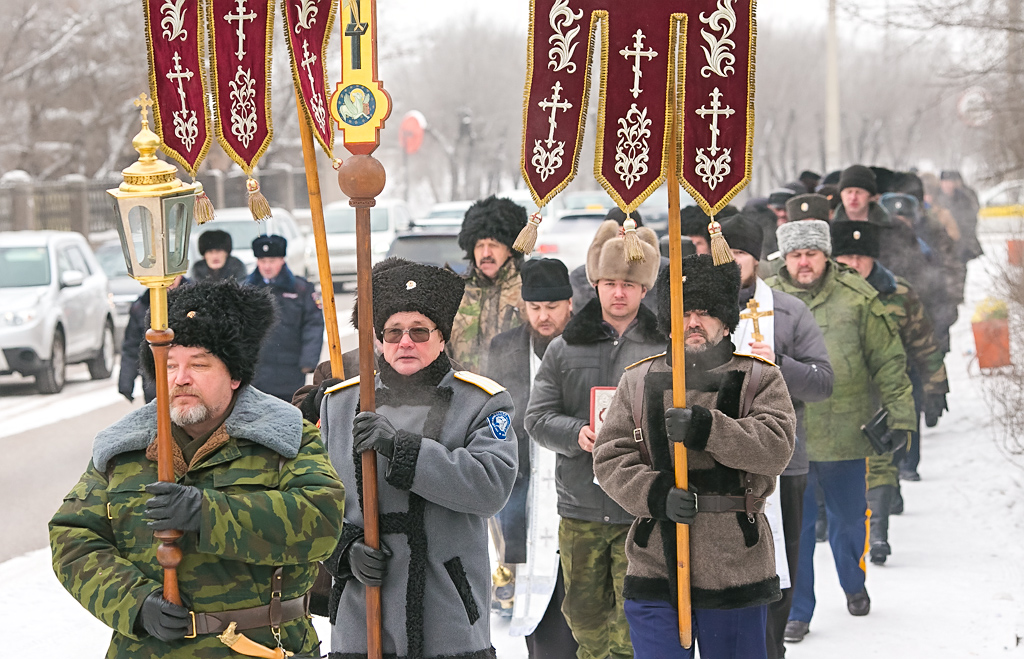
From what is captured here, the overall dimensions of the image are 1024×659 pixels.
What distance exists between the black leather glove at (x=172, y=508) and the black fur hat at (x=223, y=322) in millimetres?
436

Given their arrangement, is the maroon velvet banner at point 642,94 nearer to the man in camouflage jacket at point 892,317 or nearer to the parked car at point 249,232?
the man in camouflage jacket at point 892,317

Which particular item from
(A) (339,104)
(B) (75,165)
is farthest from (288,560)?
(B) (75,165)

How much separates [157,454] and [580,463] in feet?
8.10

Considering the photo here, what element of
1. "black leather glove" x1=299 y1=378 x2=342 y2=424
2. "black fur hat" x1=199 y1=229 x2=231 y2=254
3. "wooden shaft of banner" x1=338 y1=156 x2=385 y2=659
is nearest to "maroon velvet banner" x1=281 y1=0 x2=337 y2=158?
"wooden shaft of banner" x1=338 y1=156 x2=385 y2=659

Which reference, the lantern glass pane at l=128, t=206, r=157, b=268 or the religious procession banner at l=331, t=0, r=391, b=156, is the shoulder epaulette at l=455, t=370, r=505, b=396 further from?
the lantern glass pane at l=128, t=206, r=157, b=268

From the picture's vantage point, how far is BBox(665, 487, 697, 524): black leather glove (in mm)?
4504

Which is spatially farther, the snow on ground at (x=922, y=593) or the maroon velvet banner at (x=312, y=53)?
the snow on ground at (x=922, y=593)

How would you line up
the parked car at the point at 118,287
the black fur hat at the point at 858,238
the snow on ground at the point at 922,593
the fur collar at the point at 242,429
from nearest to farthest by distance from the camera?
the fur collar at the point at 242,429
the snow on ground at the point at 922,593
the black fur hat at the point at 858,238
the parked car at the point at 118,287

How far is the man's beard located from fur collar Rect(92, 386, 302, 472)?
57 mm

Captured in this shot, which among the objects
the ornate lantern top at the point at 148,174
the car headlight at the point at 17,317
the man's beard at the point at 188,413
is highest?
the ornate lantern top at the point at 148,174

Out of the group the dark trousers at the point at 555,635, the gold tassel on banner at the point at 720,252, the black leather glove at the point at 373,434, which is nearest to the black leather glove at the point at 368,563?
the black leather glove at the point at 373,434

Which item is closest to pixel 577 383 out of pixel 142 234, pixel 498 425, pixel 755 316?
pixel 755 316

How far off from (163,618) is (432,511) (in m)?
1.05

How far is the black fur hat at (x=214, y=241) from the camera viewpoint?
9742 mm
